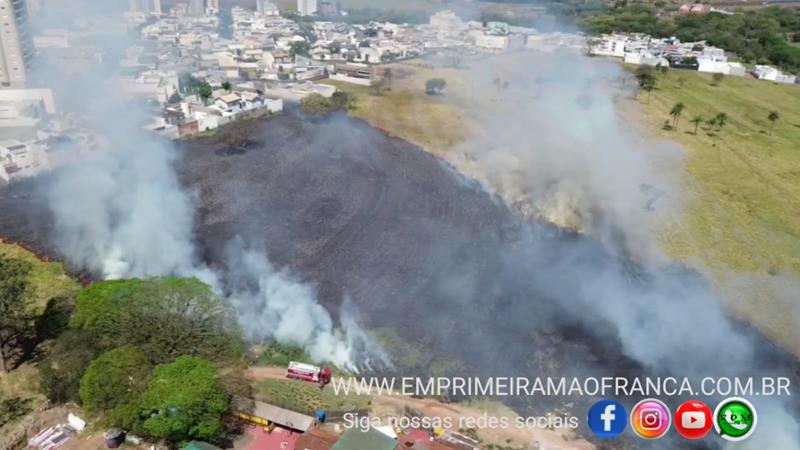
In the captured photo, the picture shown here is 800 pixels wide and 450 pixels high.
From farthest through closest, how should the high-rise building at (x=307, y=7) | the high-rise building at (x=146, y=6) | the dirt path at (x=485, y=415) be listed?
the high-rise building at (x=307, y=7) → the high-rise building at (x=146, y=6) → the dirt path at (x=485, y=415)

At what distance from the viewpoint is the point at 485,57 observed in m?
35.4

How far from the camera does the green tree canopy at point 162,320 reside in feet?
31.6

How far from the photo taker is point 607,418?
9750mm

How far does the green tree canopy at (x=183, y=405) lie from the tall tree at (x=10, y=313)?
11.9 feet

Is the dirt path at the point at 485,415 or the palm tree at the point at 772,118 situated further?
the palm tree at the point at 772,118

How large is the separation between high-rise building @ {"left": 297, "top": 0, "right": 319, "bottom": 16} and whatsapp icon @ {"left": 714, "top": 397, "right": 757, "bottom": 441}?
57235mm

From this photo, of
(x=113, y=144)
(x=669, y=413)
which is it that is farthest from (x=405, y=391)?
(x=113, y=144)

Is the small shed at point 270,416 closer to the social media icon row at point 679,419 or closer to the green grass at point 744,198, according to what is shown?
the social media icon row at point 679,419

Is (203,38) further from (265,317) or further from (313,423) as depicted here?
(313,423)

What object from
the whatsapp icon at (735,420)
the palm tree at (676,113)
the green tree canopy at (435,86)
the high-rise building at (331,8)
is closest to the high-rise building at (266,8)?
the high-rise building at (331,8)

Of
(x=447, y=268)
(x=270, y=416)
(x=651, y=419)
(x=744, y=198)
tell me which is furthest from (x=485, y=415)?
(x=744, y=198)

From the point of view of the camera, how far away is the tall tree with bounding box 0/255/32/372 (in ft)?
33.8

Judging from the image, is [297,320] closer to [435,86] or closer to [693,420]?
[693,420]

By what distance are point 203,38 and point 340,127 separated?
20813mm
